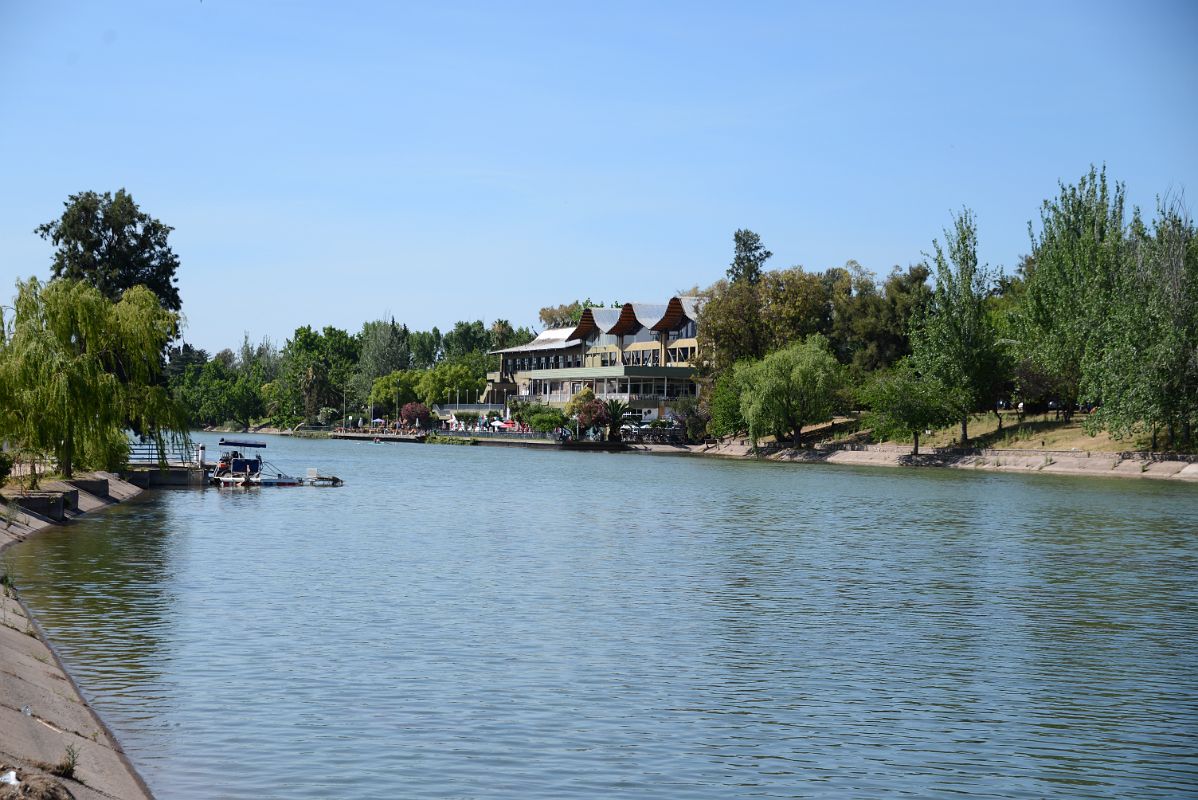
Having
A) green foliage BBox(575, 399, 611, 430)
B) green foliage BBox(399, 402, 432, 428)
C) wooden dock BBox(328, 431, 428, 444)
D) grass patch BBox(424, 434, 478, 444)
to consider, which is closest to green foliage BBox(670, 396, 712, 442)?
green foliage BBox(575, 399, 611, 430)

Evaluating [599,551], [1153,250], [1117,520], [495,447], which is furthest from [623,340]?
[599,551]

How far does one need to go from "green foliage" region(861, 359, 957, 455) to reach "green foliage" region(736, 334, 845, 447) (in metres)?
6.49

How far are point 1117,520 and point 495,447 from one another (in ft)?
313

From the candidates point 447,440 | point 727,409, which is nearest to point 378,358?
point 447,440

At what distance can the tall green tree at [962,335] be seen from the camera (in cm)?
8950

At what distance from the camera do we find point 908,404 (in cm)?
8981

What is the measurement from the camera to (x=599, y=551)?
3541cm

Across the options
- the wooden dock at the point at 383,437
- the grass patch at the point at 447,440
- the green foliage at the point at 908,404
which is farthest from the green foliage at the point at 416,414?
the green foliage at the point at 908,404

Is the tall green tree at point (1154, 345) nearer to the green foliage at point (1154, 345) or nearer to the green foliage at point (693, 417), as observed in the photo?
the green foliage at point (1154, 345)

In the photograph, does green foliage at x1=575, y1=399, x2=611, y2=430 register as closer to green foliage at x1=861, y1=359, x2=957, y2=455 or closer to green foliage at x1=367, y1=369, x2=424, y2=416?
green foliage at x1=861, y1=359, x2=957, y2=455

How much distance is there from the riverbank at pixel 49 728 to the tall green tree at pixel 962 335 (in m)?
78.5

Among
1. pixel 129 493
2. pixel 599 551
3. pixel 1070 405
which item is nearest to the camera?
pixel 599 551

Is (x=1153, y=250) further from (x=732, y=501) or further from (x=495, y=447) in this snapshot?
(x=495, y=447)

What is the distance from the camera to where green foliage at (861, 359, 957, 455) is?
89562mm
